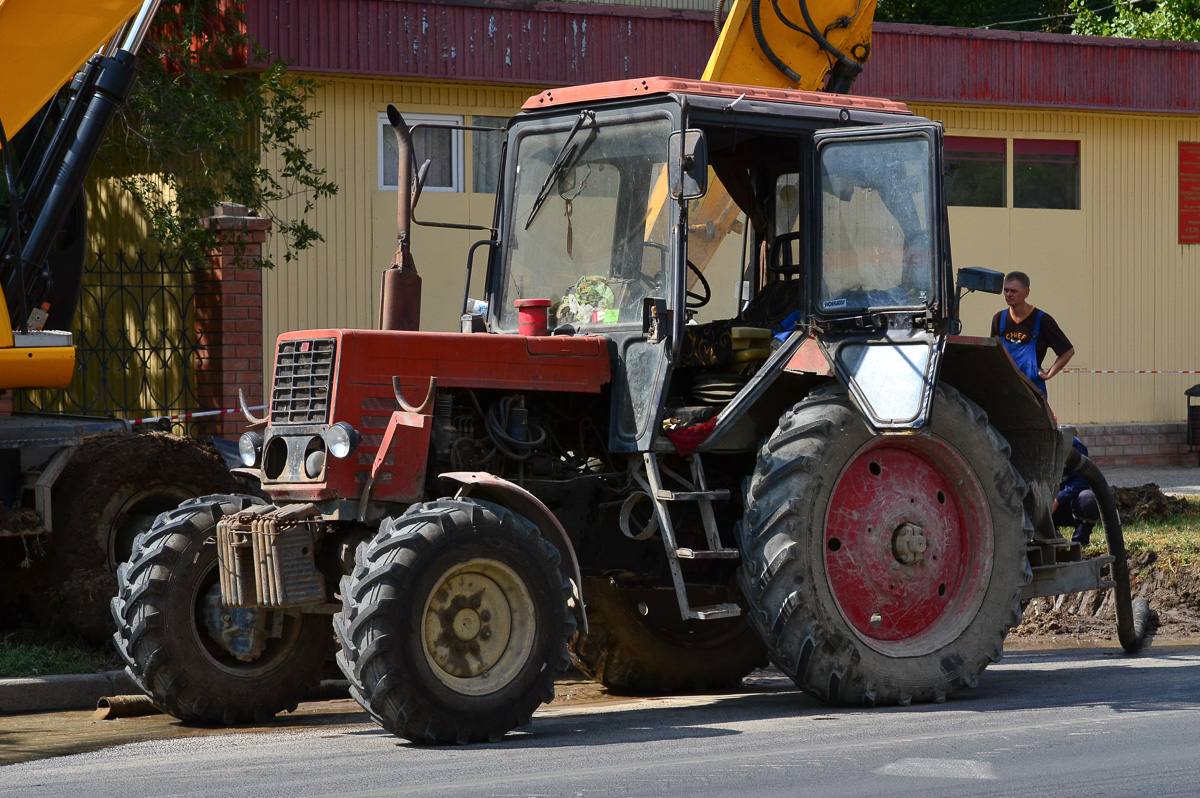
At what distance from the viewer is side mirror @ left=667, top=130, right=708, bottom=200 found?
7746 millimetres

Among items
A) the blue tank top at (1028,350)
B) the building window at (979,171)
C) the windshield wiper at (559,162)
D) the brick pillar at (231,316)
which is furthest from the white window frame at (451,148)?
the windshield wiper at (559,162)

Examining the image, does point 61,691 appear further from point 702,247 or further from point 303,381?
point 702,247

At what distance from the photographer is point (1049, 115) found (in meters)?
21.0

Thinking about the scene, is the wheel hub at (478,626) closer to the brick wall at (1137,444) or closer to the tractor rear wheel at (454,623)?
the tractor rear wheel at (454,623)

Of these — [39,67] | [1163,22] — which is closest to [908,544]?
[39,67]

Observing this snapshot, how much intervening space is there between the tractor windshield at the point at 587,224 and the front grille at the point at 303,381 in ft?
4.25

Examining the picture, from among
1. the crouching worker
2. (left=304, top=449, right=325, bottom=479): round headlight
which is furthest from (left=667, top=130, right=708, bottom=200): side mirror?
the crouching worker

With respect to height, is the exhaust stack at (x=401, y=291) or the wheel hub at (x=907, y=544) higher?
the exhaust stack at (x=401, y=291)

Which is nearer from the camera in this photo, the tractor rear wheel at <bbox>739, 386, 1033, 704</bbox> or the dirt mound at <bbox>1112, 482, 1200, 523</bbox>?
the tractor rear wheel at <bbox>739, 386, 1033, 704</bbox>

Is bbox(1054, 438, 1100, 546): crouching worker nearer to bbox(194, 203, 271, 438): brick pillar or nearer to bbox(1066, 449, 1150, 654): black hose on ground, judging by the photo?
bbox(1066, 449, 1150, 654): black hose on ground

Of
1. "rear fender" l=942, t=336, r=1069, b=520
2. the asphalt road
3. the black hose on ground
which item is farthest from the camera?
the black hose on ground

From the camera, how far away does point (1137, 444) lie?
21.3 meters

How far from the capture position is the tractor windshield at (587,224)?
329 inches

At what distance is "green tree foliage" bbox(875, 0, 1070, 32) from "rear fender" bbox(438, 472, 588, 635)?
27705mm
